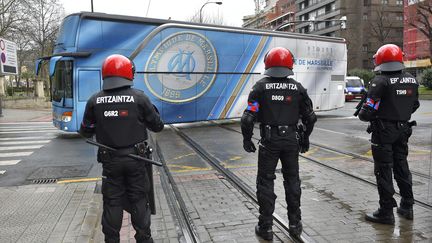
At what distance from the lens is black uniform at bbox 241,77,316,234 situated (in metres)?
4.09

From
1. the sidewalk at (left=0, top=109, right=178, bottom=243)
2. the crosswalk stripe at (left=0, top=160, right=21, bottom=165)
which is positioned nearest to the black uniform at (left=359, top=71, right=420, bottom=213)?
the sidewalk at (left=0, top=109, right=178, bottom=243)

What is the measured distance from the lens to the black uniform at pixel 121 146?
352 centimetres

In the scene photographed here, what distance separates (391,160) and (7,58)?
20961mm

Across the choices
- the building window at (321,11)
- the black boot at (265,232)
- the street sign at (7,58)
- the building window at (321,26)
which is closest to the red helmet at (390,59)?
the black boot at (265,232)

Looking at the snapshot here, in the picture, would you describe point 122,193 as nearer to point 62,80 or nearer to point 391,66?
point 391,66

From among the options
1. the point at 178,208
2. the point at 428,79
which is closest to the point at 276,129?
the point at 178,208

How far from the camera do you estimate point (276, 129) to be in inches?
162

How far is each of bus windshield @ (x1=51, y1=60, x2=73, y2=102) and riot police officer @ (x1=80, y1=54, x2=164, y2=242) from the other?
351 inches

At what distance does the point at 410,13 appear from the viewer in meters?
48.8

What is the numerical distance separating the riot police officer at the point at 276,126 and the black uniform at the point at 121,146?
118 centimetres

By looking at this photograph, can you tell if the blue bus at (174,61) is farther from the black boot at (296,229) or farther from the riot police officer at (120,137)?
the black boot at (296,229)

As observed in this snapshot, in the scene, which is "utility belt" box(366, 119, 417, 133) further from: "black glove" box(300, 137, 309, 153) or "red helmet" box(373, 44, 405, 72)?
"black glove" box(300, 137, 309, 153)

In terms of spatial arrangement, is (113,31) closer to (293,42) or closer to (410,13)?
(293,42)

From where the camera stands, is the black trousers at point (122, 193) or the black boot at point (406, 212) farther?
the black boot at point (406, 212)
